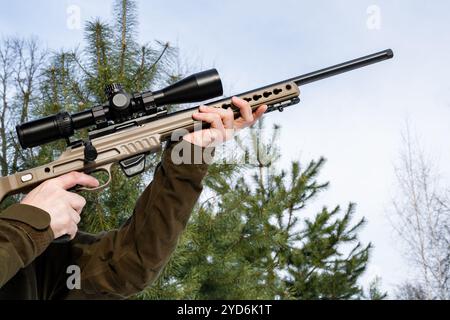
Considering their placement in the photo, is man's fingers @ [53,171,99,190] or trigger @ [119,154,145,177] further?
trigger @ [119,154,145,177]

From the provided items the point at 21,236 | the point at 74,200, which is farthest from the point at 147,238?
the point at 21,236

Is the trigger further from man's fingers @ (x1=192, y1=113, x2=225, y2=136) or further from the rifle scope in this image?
man's fingers @ (x1=192, y1=113, x2=225, y2=136)

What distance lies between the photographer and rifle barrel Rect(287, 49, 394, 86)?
105 inches

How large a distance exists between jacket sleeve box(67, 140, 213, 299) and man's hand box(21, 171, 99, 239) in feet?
0.89

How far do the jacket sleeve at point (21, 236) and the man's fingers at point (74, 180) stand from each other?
23 centimetres

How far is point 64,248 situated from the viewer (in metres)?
2.56

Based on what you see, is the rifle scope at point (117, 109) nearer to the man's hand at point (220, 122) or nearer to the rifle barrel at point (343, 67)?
the man's hand at point (220, 122)

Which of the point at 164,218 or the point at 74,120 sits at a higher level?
the point at 74,120

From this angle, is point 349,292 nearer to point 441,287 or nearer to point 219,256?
point 441,287

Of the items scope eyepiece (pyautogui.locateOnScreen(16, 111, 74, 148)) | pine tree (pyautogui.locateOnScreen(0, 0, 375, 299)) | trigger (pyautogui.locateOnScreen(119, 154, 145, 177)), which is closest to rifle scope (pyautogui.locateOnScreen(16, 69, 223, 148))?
scope eyepiece (pyautogui.locateOnScreen(16, 111, 74, 148))

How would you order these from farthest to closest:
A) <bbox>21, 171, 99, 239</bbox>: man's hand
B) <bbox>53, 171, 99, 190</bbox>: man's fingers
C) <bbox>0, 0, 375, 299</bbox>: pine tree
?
<bbox>0, 0, 375, 299</bbox>: pine tree, <bbox>53, 171, 99, 190</bbox>: man's fingers, <bbox>21, 171, 99, 239</bbox>: man's hand

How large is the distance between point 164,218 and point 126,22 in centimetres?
396

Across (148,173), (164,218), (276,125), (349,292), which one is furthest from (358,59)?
(349,292)
